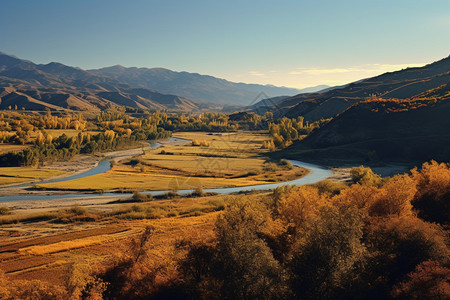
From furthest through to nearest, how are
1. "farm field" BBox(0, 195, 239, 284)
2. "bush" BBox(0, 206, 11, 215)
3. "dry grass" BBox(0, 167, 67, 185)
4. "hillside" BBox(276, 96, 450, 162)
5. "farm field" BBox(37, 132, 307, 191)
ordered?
"hillside" BBox(276, 96, 450, 162) < "farm field" BBox(37, 132, 307, 191) < "dry grass" BBox(0, 167, 67, 185) < "bush" BBox(0, 206, 11, 215) < "farm field" BBox(0, 195, 239, 284)

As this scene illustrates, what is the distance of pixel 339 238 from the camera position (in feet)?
92.5

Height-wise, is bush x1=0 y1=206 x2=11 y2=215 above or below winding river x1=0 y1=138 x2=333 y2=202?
above

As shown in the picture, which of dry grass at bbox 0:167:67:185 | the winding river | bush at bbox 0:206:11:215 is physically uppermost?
dry grass at bbox 0:167:67:185

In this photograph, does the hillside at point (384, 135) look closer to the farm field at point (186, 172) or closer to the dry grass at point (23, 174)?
the farm field at point (186, 172)

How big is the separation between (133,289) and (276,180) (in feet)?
293

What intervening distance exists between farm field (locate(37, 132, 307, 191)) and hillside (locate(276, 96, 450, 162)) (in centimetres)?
3116

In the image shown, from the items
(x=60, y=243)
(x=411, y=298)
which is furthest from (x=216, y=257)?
(x=60, y=243)

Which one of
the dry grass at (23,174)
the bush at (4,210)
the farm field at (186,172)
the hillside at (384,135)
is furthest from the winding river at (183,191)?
the hillside at (384,135)

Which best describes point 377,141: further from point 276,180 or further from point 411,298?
point 411,298

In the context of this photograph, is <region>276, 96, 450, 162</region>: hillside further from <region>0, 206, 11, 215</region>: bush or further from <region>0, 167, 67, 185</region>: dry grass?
<region>0, 206, 11, 215</region>: bush

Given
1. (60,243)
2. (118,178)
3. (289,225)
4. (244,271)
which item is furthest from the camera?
(118,178)

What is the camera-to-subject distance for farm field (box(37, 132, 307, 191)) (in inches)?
3927

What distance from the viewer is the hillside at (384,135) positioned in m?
140

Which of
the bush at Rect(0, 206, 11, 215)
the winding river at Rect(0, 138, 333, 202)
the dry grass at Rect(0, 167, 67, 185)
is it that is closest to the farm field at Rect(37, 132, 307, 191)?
the winding river at Rect(0, 138, 333, 202)
